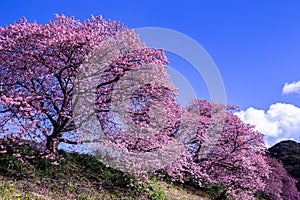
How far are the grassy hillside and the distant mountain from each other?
2337cm

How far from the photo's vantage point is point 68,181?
11.5m

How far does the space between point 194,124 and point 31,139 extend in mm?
10423

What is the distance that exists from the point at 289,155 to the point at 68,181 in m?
33.4

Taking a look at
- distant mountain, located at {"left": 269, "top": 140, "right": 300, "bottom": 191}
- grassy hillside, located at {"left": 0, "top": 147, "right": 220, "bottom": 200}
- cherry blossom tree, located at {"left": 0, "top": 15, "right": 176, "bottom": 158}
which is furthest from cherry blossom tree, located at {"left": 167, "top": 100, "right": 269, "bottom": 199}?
distant mountain, located at {"left": 269, "top": 140, "right": 300, "bottom": 191}

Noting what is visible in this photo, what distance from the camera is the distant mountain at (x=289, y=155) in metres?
33.7

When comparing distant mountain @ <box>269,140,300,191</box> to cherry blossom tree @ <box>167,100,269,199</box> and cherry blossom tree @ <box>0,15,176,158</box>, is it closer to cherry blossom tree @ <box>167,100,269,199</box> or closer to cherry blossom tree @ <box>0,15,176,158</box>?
cherry blossom tree @ <box>167,100,269,199</box>

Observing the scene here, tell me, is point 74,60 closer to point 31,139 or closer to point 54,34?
point 54,34

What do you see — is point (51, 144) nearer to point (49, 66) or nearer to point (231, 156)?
point (49, 66)

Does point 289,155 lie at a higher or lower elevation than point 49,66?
higher

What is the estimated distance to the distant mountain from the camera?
110 ft

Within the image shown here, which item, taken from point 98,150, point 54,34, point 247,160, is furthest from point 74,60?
point 247,160

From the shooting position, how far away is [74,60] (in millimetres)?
10938

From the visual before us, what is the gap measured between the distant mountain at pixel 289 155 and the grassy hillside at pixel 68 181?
2337 cm

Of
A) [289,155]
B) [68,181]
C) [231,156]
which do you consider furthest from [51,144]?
[289,155]
